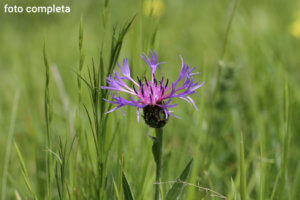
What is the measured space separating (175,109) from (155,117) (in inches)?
50.0

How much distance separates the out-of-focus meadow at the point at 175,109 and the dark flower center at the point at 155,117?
0.11 metres

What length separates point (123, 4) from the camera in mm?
3941

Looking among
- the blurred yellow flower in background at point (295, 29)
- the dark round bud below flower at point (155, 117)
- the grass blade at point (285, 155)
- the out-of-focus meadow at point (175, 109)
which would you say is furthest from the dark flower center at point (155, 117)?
the blurred yellow flower in background at point (295, 29)

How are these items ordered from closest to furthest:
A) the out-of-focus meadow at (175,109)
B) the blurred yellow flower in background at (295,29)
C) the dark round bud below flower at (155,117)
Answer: the dark round bud below flower at (155,117), the out-of-focus meadow at (175,109), the blurred yellow flower in background at (295,29)

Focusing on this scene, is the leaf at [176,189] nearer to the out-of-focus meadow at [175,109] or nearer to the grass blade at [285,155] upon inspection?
the out-of-focus meadow at [175,109]

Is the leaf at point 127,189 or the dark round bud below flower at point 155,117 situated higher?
the dark round bud below flower at point 155,117

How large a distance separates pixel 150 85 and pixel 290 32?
235cm

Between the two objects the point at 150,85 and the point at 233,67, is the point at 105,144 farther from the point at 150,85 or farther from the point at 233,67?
the point at 233,67

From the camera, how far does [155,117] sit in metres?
0.88

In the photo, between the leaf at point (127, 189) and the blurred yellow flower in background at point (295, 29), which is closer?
the leaf at point (127, 189)

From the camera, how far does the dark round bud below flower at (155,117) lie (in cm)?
88

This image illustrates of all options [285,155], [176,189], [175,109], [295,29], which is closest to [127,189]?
[176,189]

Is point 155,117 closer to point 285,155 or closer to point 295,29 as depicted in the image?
point 285,155

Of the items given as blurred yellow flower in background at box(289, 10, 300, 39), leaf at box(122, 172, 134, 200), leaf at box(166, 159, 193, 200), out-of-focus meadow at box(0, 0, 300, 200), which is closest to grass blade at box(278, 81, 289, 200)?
out-of-focus meadow at box(0, 0, 300, 200)
